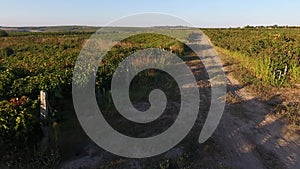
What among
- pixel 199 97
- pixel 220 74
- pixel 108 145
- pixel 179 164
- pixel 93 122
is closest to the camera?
pixel 179 164

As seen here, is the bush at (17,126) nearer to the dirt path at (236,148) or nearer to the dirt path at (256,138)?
the dirt path at (236,148)

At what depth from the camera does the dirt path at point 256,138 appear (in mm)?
7383

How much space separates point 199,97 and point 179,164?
625 cm

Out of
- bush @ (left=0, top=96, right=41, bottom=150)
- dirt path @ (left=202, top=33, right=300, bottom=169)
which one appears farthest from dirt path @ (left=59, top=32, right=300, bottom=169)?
bush @ (left=0, top=96, right=41, bottom=150)

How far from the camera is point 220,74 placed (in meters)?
18.0

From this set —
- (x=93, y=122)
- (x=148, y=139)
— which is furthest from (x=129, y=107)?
(x=148, y=139)

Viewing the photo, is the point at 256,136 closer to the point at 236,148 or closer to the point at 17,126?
the point at 236,148

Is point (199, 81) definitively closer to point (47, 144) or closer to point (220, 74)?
point (220, 74)

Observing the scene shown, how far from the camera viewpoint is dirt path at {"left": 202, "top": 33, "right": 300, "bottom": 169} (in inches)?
291

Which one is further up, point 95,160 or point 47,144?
point 47,144

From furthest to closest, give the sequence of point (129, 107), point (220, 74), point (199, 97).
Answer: point (220, 74), point (199, 97), point (129, 107)

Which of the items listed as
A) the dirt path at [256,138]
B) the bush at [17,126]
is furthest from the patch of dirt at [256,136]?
the bush at [17,126]

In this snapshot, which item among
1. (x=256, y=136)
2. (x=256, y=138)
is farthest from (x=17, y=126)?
(x=256, y=136)

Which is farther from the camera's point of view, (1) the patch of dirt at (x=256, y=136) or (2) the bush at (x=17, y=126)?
(1) the patch of dirt at (x=256, y=136)
